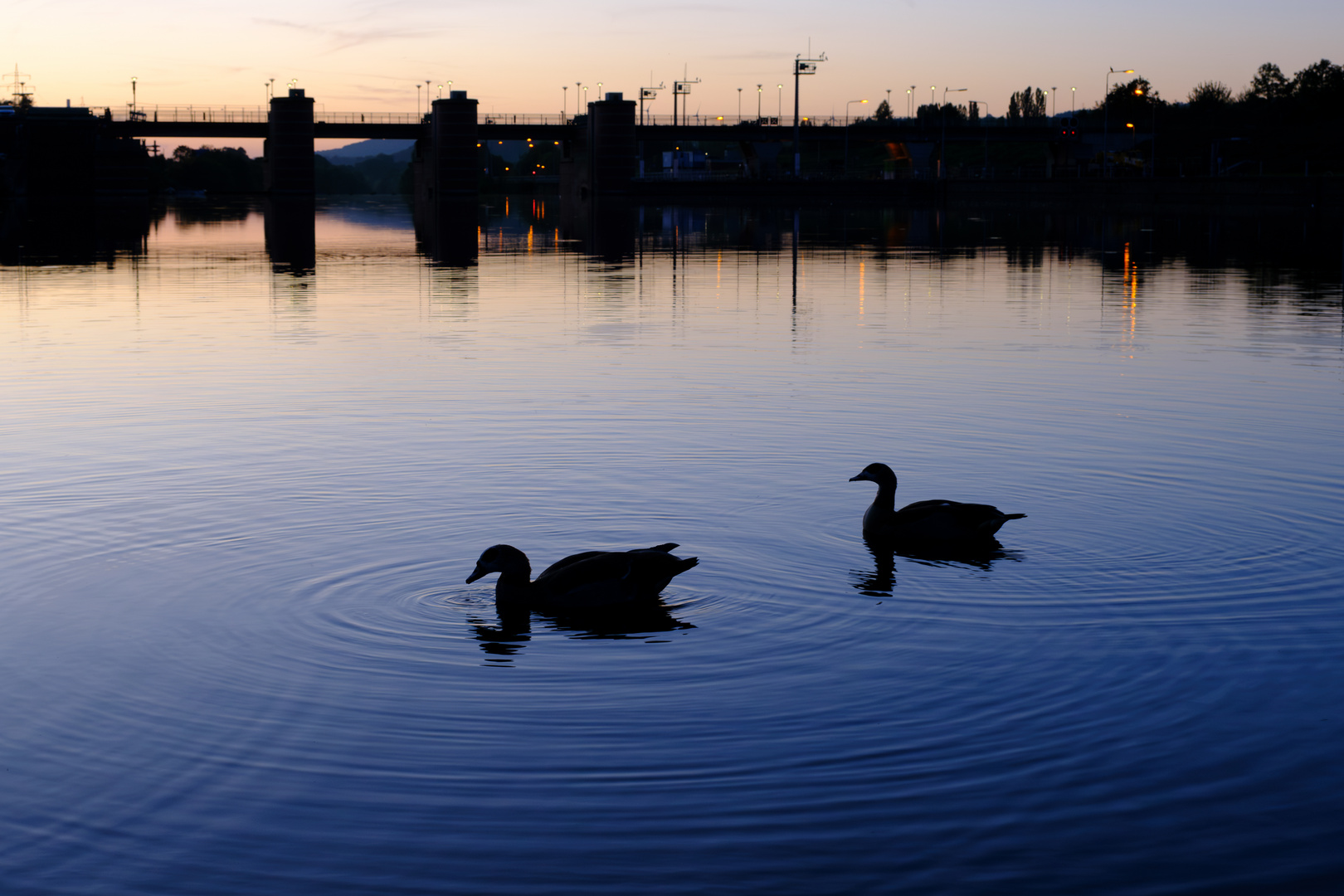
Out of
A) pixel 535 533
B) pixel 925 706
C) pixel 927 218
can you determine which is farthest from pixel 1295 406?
pixel 927 218

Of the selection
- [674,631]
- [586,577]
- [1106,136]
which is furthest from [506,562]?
[1106,136]

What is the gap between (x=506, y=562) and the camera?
32.0 ft

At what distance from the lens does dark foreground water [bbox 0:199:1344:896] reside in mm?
6305

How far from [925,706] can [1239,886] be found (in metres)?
2.27

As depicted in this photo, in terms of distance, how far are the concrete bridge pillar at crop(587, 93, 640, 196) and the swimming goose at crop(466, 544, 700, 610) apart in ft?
508

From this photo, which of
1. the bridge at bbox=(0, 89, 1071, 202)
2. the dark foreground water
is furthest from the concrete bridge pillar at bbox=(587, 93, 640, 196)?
the dark foreground water

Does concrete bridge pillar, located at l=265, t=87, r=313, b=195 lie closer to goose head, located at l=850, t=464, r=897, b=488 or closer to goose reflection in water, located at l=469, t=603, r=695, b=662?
goose head, located at l=850, t=464, r=897, b=488

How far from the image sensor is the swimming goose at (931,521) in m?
11.2

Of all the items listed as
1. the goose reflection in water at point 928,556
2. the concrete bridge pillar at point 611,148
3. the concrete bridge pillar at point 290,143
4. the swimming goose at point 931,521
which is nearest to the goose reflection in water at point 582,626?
the goose reflection in water at point 928,556

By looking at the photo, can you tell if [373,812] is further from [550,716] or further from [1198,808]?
[1198,808]

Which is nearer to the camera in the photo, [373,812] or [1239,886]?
[1239,886]

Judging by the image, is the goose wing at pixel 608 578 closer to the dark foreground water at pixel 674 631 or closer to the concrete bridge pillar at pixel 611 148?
the dark foreground water at pixel 674 631

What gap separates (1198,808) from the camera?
663cm

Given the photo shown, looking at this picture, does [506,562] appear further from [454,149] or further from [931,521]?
[454,149]
